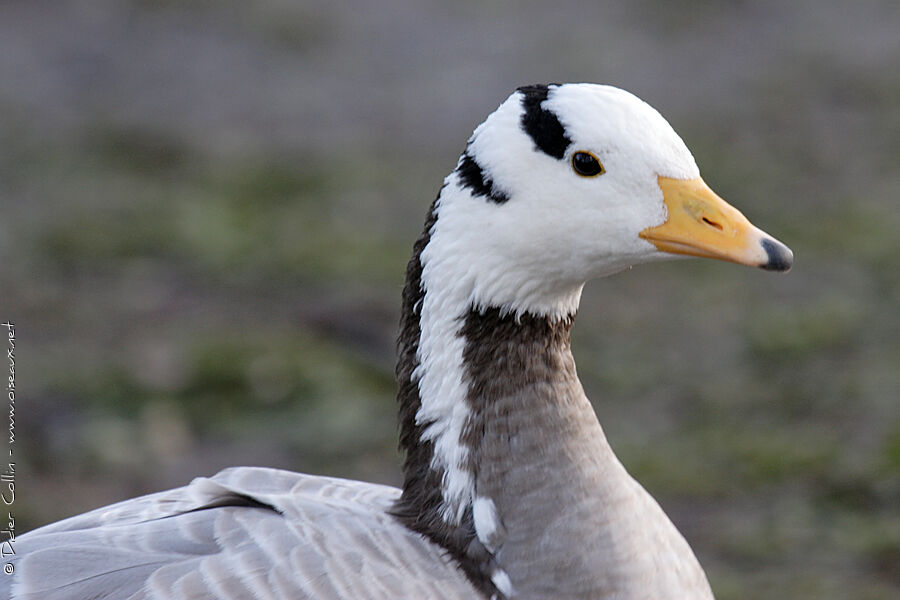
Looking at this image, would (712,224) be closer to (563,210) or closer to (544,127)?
(563,210)

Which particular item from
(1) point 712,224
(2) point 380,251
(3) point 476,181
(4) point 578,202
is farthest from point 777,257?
(2) point 380,251

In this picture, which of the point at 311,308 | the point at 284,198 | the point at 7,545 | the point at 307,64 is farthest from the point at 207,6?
the point at 7,545

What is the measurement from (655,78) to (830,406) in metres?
4.57

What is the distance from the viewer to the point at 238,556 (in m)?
2.92

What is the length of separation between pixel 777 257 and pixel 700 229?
0.18 metres

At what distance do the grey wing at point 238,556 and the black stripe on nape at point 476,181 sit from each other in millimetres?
843

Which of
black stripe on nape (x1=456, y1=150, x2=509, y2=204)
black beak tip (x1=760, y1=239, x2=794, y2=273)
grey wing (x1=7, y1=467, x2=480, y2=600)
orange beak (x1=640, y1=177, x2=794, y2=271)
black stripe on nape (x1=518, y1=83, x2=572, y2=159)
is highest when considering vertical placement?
black stripe on nape (x1=518, y1=83, x2=572, y2=159)

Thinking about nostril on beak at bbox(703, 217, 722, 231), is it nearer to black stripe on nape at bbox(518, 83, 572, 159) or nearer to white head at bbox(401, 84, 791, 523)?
white head at bbox(401, 84, 791, 523)

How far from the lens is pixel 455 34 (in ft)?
35.7

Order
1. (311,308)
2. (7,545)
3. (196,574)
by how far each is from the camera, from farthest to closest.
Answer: (311,308)
(7,545)
(196,574)

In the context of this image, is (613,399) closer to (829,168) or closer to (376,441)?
(376,441)

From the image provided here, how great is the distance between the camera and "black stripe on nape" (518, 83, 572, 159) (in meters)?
2.92

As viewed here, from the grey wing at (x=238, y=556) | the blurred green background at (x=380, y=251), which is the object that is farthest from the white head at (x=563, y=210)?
the blurred green background at (x=380, y=251)

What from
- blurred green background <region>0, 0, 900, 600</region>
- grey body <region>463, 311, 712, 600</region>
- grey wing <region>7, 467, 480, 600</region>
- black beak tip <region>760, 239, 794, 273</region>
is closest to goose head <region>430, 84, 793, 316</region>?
black beak tip <region>760, 239, 794, 273</region>
